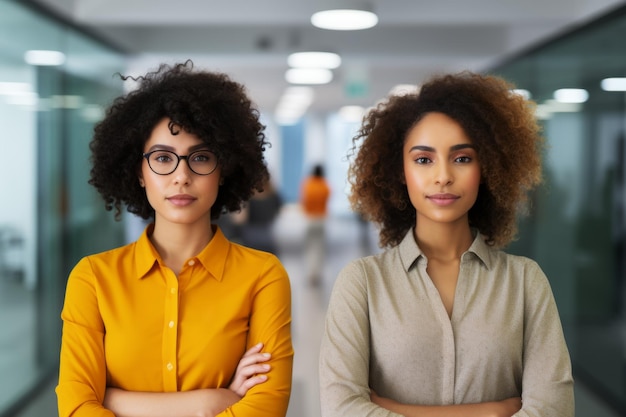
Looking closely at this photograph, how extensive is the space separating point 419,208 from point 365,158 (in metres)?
0.28

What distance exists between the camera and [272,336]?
221 centimetres

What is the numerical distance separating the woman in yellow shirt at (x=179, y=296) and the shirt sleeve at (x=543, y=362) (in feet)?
2.13

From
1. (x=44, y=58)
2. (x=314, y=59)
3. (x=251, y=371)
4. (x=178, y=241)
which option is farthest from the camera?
(x=314, y=59)

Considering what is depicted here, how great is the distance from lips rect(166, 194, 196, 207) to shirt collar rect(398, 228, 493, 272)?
23.7 inches

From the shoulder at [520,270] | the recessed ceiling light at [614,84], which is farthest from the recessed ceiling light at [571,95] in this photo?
the shoulder at [520,270]

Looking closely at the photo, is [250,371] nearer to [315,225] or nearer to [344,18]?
[344,18]

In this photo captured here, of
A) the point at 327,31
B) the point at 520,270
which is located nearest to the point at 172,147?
the point at 520,270

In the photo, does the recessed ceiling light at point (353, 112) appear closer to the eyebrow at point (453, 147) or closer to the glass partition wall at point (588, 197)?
the glass partition wall at point (588, 197)

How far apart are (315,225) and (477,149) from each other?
8.92 m

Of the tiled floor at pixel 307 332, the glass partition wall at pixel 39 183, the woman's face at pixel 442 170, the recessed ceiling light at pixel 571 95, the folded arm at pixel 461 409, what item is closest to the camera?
the folded arm at pixel 461 409

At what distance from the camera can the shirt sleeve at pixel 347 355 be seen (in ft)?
6.83

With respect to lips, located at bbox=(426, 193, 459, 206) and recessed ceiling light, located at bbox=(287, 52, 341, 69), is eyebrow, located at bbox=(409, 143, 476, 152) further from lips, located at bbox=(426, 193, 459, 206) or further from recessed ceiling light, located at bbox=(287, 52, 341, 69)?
recessed ceiling light, located at bbox=(287, 52, 341, 69)

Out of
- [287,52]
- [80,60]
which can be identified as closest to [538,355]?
[80,60]

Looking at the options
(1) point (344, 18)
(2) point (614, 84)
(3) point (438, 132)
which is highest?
(1) point (344, 18)
